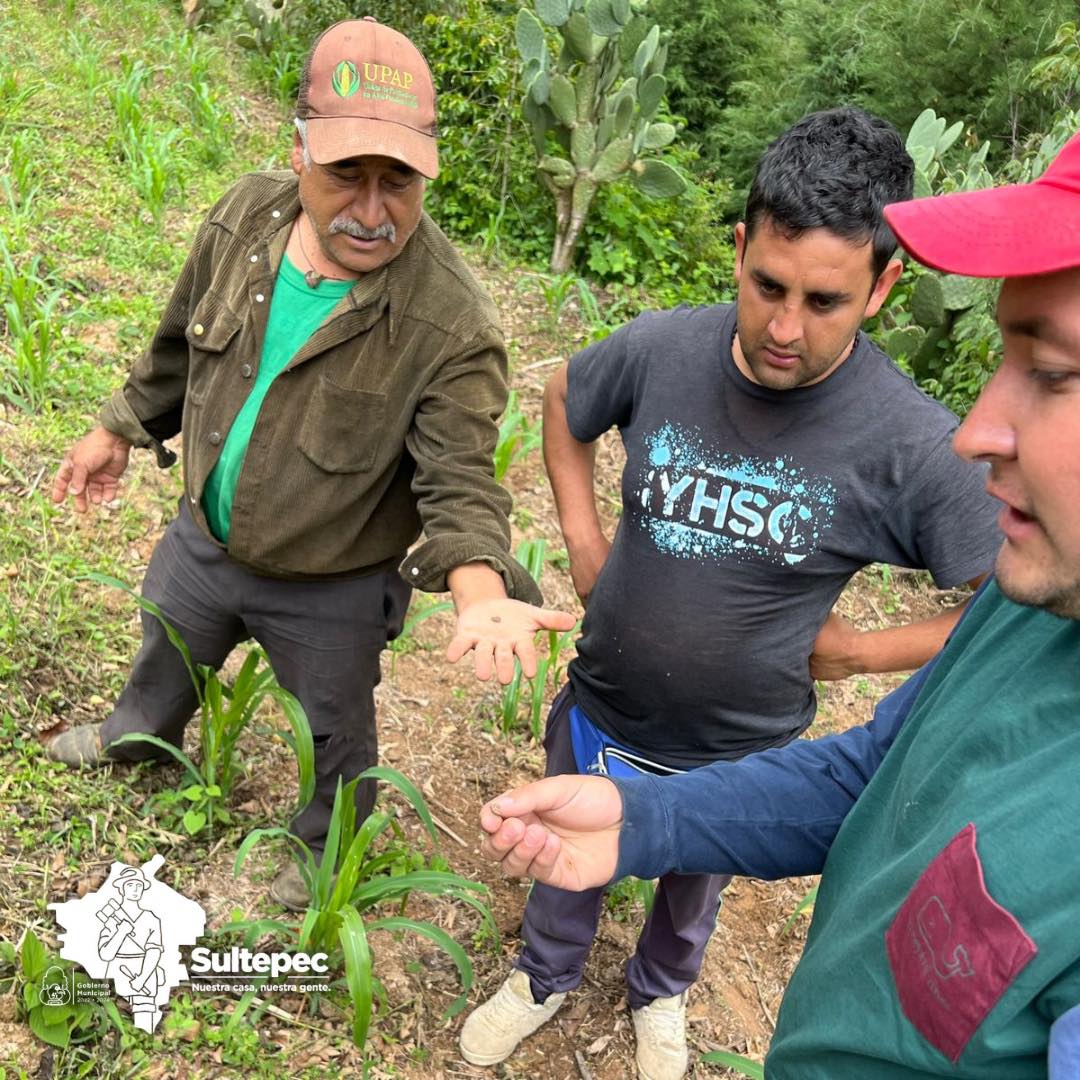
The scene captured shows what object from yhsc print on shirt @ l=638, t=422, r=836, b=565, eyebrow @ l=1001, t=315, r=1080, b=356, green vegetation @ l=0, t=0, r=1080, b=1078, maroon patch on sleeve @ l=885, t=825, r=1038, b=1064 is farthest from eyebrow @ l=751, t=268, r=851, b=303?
green vegetation @ l=0, t=0, r=1080, b=1078

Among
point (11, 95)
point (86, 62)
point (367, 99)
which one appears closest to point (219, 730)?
point (367, 99)

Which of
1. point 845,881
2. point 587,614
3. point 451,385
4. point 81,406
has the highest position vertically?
point 451,385

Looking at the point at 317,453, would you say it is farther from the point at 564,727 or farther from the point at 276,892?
the point at 276,892

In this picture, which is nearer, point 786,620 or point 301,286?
point 786,620

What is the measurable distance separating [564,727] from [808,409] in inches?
34.0

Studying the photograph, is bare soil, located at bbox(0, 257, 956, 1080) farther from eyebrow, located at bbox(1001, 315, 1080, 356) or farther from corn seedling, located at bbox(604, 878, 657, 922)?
eyebrow, located at bbox(1001, 315, 1080, 356)

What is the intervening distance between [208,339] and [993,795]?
1710 mm

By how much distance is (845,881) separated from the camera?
1296 mm

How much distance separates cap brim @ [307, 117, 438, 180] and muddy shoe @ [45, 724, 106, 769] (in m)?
1.48

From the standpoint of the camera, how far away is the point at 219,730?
8.46ft

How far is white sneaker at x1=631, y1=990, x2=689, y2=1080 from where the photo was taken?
8.36 feet

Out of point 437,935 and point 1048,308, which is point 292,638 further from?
point 1048,308

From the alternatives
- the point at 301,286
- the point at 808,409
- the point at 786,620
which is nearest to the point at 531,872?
the point at 786,620

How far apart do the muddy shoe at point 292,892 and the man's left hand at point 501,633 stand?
1.05m
